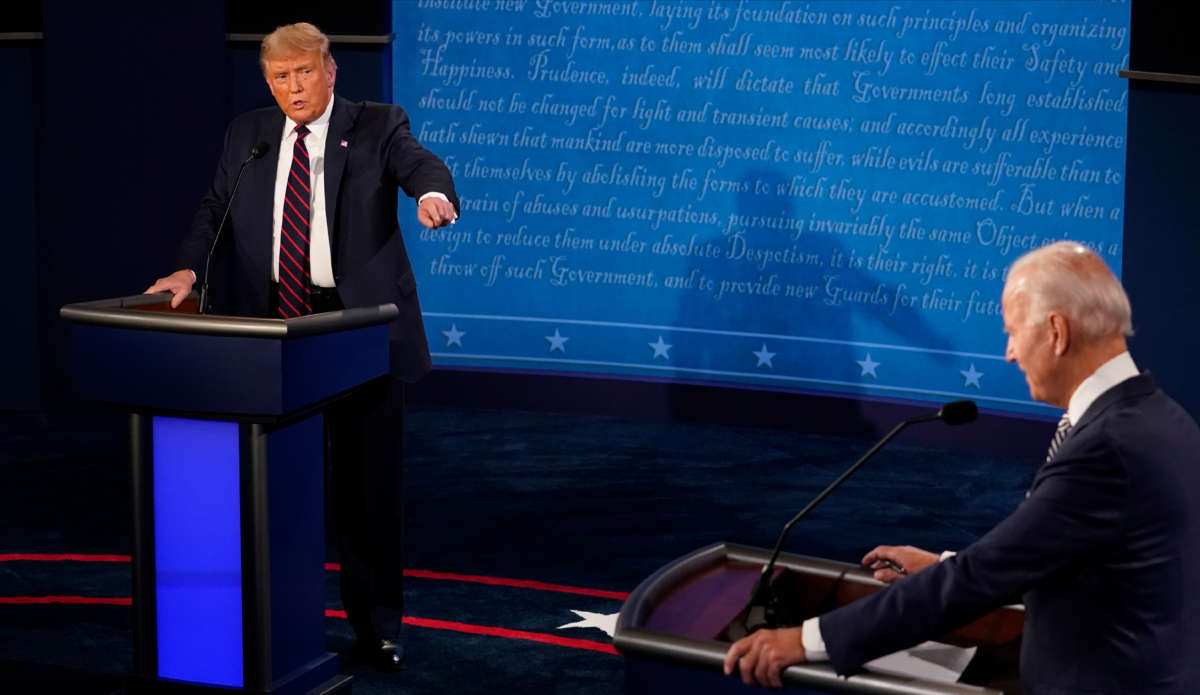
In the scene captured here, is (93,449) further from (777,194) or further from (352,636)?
(777,194)

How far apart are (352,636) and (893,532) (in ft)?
6.84

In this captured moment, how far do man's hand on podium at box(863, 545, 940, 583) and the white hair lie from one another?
0.54 metres

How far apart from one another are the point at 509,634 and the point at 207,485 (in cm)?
127

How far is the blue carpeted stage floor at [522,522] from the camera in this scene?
13.9 feet

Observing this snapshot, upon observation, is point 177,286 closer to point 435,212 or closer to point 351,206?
point 351,206

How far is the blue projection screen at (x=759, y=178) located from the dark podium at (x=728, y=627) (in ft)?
14.3

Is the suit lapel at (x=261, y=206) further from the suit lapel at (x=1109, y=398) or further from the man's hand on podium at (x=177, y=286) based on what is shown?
the suit lapel at (x=1109, y=398)

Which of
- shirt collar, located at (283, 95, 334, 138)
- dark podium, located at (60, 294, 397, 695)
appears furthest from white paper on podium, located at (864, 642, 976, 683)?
shirt collar, located at (283, 95, 334, 138)

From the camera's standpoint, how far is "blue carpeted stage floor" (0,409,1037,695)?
4.25 metres

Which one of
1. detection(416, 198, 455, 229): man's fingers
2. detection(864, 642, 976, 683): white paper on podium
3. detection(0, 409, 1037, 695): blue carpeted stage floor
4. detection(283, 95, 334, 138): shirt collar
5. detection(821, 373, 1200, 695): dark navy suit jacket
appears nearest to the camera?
detection(821, 373, 1200, 695): dark navy suit jacket

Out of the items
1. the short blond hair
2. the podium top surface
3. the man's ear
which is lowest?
the podium top surface

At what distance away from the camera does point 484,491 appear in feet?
19.6

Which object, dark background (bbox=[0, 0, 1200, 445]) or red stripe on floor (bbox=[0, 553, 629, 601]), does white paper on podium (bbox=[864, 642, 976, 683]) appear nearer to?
red stripe on floor (bbox=[0, 553, 629, 601])

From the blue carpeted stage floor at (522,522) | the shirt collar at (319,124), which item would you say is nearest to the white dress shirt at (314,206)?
the shirt collar at (319,124)
